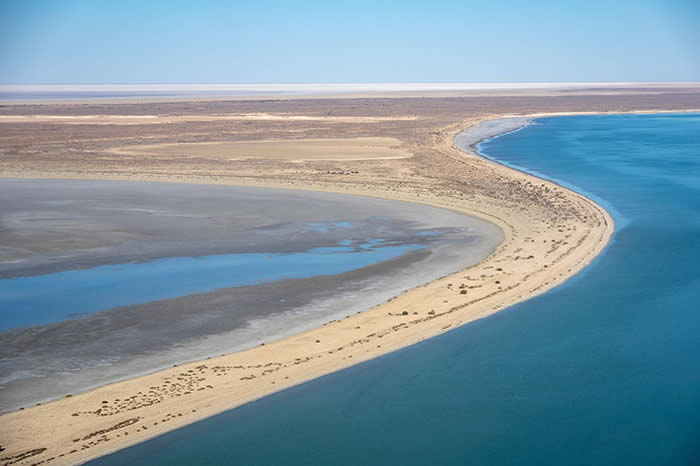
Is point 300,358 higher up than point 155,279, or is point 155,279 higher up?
point 155,279

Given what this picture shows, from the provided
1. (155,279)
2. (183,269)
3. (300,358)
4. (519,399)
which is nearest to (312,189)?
(183,269)

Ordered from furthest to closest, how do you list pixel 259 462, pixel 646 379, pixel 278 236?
pixel 278 236, pixel 646 379, pixel 259 462

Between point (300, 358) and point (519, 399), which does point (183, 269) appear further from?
point (519, 399)

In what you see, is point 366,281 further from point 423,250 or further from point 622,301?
point 622,301

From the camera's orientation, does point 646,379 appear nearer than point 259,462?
No

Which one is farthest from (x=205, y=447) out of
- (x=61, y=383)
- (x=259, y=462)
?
(x=61, y=383)

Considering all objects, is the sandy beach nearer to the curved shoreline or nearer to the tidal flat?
the curved shoreline

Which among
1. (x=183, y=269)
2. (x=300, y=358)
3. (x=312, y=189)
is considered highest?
(x=312, y=189)

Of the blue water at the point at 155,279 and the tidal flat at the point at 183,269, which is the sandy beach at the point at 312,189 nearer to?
the tidal flat at the point at 183,269
